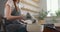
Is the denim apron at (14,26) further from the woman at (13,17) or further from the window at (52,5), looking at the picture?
the window at (52,5)

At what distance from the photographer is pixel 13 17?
130 centimetres

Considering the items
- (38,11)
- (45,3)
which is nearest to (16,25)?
(38,11)

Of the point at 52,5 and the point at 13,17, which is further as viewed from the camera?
the point at 52,5

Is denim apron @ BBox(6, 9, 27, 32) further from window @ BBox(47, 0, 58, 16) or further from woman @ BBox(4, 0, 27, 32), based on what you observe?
window @ BBox(47, 0, 58, 16)

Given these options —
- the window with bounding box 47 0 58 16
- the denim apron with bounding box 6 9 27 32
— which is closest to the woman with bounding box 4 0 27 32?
the denim apron with bounding box 6 9 27 32

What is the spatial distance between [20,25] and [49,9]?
48 cm

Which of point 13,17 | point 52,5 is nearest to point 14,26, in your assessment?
point 13,17

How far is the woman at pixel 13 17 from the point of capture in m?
1.23

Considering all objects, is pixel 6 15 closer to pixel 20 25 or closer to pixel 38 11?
pixel 20 25

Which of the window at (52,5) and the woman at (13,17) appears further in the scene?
the window at (52,5)

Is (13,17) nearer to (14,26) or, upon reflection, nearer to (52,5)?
(14,26)

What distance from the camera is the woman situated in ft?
4.04

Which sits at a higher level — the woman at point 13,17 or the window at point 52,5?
the window at point 52,5

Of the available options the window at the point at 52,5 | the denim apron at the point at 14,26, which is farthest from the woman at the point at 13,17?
the window at the point at 52,5
